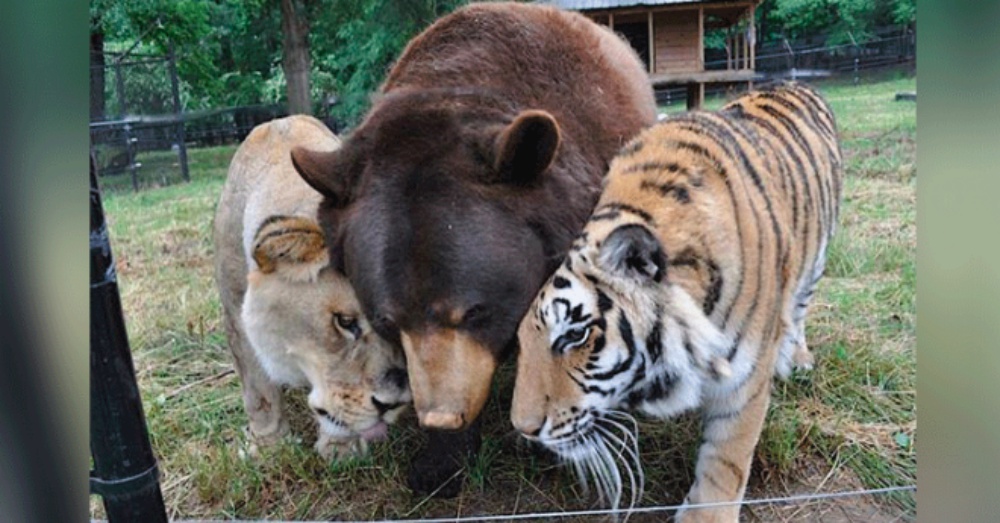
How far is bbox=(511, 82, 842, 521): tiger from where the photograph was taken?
1.27 metres

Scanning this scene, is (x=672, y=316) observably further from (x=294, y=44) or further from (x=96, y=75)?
(x=96, y=75)

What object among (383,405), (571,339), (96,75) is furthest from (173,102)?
(571,339)

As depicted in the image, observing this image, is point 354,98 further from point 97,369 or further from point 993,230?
point 993,230

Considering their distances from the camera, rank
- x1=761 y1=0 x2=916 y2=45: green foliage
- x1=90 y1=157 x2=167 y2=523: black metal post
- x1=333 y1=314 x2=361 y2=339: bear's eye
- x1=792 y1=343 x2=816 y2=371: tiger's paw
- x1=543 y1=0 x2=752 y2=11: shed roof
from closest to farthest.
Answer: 1. x1=90 y1=157 x2=167 y2=523: black metal post
2. x1=761 y1=0 x2=916 y2=45: green foliage
3. x1=333 y1=314 x2=361 y2=339: bear's eye
4. x1=792 y1=343 x2=816 y2=371: tiger's paw
5. x1=543 y1=0 x2=752 y2=11: shed roof

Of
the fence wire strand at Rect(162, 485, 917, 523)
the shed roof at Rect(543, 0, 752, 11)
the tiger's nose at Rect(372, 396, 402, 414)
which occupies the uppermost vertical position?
the shed roof at Rect(543, 0, 752, 11)

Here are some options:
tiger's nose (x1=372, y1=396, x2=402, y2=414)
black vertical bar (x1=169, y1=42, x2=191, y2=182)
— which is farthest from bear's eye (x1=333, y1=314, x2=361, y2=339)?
black vertical bar (x1=169, y1=42, x2=191, y2=182)

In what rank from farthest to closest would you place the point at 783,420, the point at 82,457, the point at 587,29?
the point at 587,29 → the point at 783,420 → the point at 82,457

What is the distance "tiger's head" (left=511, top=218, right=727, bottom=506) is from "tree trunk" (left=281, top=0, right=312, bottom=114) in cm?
58

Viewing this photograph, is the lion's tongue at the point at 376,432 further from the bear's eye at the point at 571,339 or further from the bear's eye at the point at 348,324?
the bear's eye at the point at 571,339

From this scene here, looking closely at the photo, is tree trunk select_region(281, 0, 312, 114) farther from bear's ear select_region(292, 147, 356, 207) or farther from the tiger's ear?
the tiger's ear

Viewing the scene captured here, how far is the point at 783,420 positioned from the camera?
4.99ft

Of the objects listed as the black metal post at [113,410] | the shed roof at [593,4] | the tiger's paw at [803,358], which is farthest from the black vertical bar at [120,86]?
the tiger's paw at [803,358]

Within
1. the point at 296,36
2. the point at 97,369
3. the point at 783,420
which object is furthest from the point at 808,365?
the point at 97,369

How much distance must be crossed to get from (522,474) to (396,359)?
0.30m
